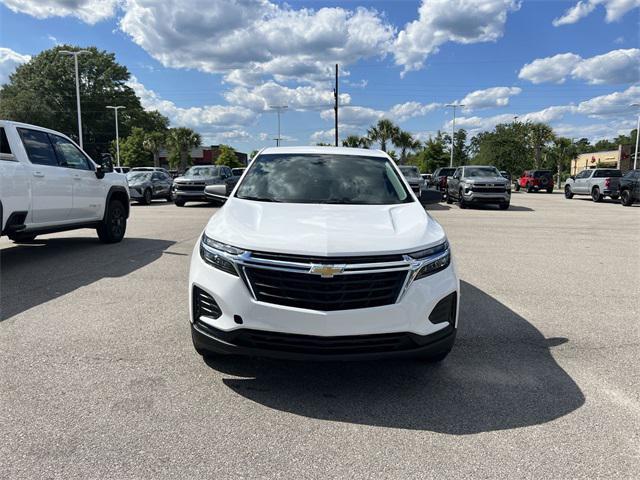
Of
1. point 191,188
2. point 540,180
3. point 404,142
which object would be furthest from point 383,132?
point 191,188

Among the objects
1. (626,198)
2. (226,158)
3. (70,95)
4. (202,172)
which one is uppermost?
(70,95)

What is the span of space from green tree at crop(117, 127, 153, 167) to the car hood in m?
65.5

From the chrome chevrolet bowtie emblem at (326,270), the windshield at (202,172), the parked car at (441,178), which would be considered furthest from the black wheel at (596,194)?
the chrome chevrolet bowtie emblem at (326,270)

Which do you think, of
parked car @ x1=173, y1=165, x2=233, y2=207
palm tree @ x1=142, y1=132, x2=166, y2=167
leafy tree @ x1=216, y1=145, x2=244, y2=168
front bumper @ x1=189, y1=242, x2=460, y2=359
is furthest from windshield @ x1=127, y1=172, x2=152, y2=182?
leafy tree @ x1=216, y1=145, x2=244, y2=168

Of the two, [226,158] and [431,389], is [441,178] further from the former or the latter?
[226,158]

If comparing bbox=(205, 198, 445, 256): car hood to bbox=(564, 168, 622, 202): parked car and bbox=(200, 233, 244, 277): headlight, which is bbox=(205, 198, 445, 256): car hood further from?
bbox=(564, 168, 622, 202): parked car

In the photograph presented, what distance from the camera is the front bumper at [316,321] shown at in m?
3.02

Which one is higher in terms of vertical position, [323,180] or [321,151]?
[321,151]

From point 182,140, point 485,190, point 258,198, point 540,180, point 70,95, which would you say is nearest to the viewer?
point 258,198

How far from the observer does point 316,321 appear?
2998mm

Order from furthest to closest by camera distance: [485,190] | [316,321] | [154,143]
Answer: [154,143] < [485,190] < [316,321]

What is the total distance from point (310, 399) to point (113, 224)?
778 cm

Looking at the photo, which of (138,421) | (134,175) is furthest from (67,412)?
(134,175)

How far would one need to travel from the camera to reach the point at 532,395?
133 inches
